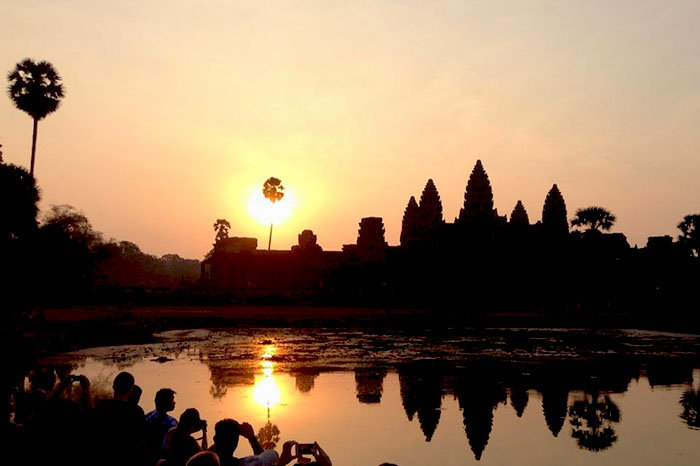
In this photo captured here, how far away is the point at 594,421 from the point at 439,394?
16.3 feet

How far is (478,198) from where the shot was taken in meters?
93.5

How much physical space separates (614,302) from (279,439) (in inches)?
2505

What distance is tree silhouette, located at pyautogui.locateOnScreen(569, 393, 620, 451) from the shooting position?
14.5 m

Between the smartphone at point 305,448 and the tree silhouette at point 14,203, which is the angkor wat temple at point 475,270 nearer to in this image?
the tree silhouette at point 14,203

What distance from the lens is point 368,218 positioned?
95.1 meters

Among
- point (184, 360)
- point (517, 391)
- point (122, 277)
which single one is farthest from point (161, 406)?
point (122, 277)

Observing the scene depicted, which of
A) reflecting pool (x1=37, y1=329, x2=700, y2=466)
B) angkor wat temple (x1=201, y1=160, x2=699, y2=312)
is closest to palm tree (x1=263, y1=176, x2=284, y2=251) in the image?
angkor wat temple (x1=201, y1=160, x2=699, y2=312)

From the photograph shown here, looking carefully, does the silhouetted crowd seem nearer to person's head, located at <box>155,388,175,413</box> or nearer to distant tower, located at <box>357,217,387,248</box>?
person's head, located at <box>155,388,175,413</box>

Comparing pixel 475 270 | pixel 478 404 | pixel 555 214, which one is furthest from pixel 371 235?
pixel 478 404

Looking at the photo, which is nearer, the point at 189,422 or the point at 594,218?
the point at 189,422

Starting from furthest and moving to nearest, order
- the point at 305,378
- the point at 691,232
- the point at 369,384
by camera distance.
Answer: the point at 691,232, the point at 305,378, the point at 369,384

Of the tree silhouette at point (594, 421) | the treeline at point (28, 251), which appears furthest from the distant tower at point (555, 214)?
the tree silhouette at point (594, 421)

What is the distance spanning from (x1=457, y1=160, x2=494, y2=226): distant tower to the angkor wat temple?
0.13m

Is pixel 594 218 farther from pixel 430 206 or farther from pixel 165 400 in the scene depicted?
pixel 165 400
